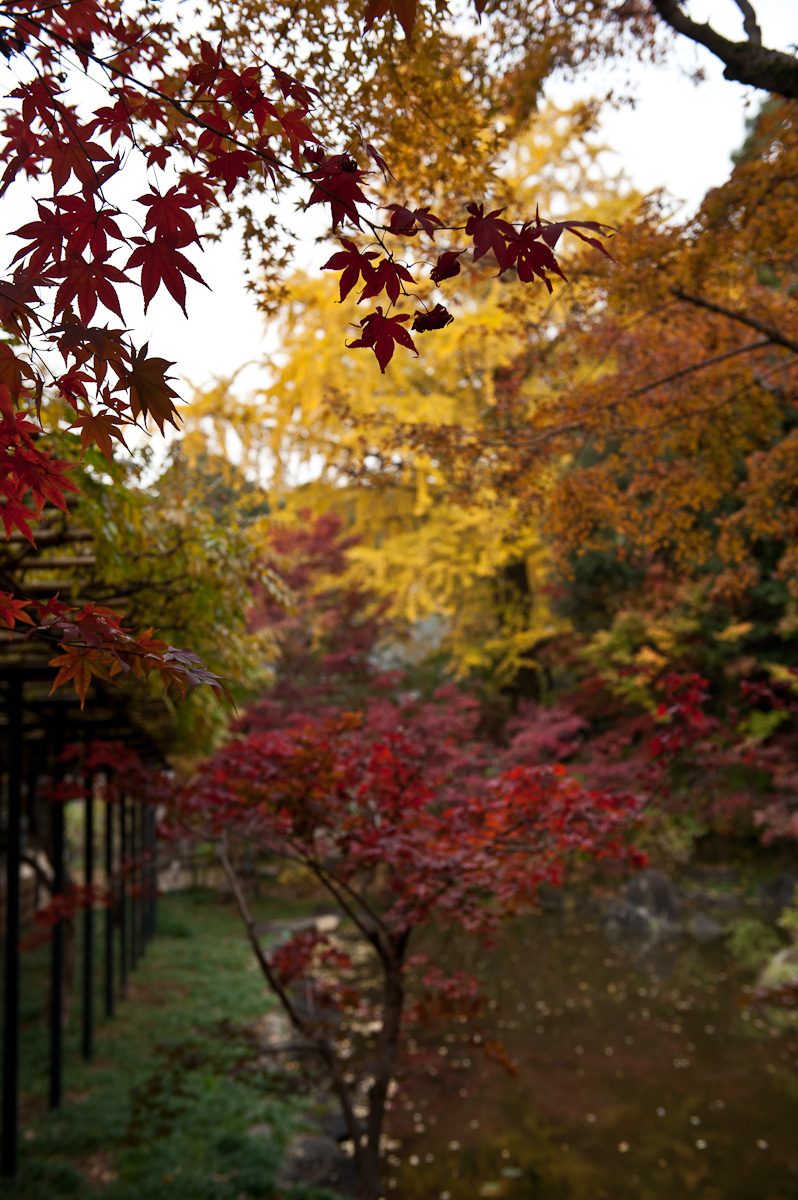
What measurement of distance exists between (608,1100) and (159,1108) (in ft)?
9.79

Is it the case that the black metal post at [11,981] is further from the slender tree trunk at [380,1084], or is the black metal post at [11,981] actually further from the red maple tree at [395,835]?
the slender tree trunk at [380,1084]

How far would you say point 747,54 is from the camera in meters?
2.95

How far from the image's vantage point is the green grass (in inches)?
155

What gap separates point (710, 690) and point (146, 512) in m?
12.4

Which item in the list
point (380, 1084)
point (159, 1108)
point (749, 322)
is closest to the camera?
point (380, 1084)

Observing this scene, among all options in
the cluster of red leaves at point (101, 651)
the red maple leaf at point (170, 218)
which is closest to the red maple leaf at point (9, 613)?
the cluster of red leaves at point (101, 651)

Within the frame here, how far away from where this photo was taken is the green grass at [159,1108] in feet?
12.9

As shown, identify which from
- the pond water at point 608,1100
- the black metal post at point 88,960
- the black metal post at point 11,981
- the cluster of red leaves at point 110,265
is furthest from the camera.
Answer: the black metal post at point 88,960

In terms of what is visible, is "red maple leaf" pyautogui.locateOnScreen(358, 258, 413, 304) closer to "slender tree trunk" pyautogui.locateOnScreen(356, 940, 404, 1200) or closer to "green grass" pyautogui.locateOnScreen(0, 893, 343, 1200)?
"slender tree trunk" pyautogui.locateOnScreen(356, 940, 404, 1200)

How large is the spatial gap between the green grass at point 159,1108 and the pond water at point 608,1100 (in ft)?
2.96

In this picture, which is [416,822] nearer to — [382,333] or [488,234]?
[382,333]

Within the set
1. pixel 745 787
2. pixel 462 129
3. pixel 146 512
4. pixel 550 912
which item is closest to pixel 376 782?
pixel 146 512

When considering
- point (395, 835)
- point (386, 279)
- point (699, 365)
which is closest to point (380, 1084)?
point (395, 835)

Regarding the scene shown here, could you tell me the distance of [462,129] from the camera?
304cm
